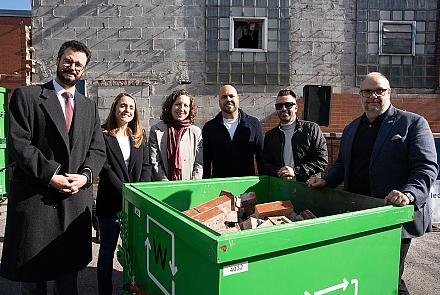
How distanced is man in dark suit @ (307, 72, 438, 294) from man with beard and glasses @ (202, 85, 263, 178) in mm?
990

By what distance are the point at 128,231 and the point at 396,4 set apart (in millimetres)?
8199

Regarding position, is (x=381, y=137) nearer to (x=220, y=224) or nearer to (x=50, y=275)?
(x=220, y=224)

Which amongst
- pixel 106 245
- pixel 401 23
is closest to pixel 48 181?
pixel 106 245

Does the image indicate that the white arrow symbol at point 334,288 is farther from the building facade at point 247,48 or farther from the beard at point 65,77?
the building facade at point 247,48

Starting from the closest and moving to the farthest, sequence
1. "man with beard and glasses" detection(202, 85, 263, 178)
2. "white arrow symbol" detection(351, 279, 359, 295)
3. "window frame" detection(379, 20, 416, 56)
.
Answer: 1. "white arrow symbol" detection(351, 279, 359, 295)
2. "man with beard and glasses" detection(202, 85, 263, 178)
3. "window frame" detection(379, 20, 416, 56)

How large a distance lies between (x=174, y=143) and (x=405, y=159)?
1.76m

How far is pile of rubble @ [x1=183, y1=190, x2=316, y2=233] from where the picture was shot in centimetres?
199

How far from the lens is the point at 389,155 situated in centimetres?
233

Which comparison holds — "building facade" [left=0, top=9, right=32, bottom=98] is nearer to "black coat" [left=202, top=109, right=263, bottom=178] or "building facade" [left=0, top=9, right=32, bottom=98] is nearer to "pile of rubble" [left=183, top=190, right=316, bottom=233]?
"black coat" [left=202, top=109, right=263, bottom=178]

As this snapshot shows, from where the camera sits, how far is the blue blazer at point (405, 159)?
2.21 m

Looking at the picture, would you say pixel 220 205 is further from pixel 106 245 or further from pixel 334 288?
pixel 106 245

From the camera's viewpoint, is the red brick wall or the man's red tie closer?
the man's red tie

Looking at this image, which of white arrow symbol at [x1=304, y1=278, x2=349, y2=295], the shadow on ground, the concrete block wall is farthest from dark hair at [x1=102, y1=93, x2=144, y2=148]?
the concrete block wall

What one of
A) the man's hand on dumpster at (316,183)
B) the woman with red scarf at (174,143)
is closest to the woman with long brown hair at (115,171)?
the woman with red scarf at (174,143)
